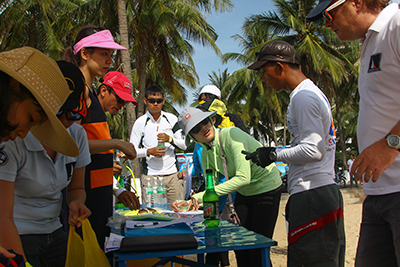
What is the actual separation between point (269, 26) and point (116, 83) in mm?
22706

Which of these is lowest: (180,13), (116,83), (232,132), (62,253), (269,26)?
(62,253)

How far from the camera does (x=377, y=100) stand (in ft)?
5.85

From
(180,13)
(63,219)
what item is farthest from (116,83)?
(180,13)

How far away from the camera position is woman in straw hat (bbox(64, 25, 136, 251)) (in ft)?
8.30

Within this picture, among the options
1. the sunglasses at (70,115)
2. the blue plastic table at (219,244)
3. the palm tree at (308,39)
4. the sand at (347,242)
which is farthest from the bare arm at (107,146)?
the palm tree at (308,39)

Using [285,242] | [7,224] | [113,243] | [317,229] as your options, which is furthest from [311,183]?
[285,242]

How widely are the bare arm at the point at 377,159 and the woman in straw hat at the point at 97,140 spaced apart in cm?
162

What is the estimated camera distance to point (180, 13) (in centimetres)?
1558

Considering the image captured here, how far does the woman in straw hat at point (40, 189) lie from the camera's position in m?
1.54

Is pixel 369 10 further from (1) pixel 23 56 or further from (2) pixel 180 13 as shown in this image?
(2) pixel 180 13

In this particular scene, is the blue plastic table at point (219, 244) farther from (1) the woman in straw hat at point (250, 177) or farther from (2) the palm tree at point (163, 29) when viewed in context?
(2) the palm tree at point (163, 29)

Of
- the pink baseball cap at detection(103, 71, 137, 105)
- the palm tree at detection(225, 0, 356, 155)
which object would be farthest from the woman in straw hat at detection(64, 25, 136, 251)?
the palm tree at detection(225, 0, 356, 155)

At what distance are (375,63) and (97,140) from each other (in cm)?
191

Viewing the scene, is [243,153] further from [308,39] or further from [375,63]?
[308,39]
